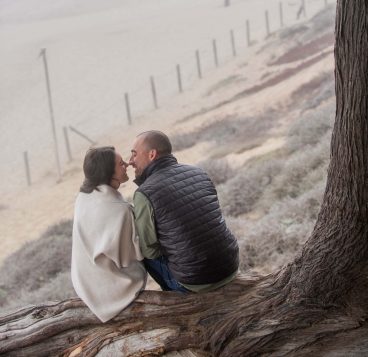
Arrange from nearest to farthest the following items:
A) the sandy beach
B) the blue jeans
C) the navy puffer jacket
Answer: the navy puffer jacket < the blue jeans < the sandy beach

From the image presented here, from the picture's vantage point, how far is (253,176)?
9031mm

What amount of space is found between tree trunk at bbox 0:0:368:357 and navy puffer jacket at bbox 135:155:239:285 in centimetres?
20

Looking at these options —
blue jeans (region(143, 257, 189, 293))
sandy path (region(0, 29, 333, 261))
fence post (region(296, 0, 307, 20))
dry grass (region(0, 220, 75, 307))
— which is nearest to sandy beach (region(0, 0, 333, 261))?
sandy path (region(0, 29, 333, 261))

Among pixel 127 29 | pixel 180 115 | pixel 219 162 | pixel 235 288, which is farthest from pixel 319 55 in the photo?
pixel 127 29

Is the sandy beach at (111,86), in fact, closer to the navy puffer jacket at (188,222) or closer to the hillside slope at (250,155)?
the hillside slope at (250,155)

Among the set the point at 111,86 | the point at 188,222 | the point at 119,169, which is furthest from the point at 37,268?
the point at 111,86

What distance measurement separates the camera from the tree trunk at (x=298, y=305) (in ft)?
8.39

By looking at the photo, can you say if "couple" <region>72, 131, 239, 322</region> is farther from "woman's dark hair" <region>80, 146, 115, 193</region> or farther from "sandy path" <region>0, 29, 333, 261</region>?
"sandy path" <region>0, 29, 333, 261</region>

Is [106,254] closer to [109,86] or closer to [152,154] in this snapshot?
[152,154]

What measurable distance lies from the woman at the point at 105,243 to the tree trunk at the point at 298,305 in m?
0.15

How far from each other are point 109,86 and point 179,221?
27.6 metres

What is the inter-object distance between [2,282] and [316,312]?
8.55 metres

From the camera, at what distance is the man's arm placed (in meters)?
3.04

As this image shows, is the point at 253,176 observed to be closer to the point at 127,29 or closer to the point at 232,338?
the point at 232,338
